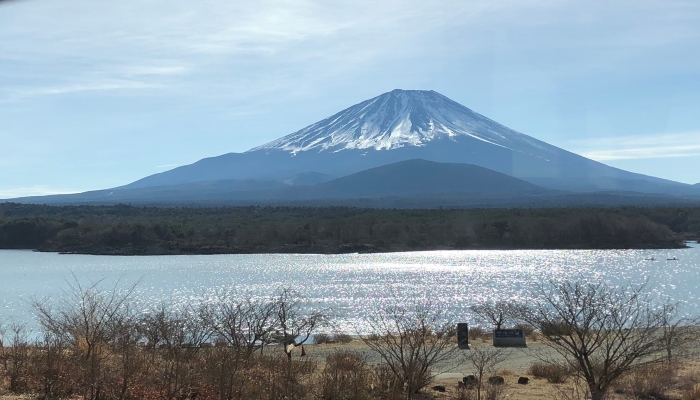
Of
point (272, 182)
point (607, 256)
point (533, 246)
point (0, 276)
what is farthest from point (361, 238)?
point (272, 182)

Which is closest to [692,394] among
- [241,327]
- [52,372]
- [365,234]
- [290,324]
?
[241,327]

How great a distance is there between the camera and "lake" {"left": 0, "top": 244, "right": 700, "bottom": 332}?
29.0 metres

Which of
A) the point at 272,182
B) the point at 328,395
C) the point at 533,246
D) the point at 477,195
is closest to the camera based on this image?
the point at 328,395

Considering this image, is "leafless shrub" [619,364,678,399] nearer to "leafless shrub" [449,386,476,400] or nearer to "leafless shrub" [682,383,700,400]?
"leafless shrub" [682,383,700,400]

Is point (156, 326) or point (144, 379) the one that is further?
point (156, 326)

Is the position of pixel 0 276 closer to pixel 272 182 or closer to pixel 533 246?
pixel 533 246

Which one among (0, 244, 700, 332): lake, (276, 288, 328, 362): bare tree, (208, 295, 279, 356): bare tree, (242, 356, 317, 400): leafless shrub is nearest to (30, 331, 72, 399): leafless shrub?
(208, 295, 279, 356): bare tree

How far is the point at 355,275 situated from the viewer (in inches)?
1540

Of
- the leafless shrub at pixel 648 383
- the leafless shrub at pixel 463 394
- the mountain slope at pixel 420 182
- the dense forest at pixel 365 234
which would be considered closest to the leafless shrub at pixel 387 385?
the leafless shrub at pixel 463 394

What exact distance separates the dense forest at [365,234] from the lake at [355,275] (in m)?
3.31

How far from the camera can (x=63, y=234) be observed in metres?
62.8

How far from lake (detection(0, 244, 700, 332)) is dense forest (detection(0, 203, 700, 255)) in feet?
10.9

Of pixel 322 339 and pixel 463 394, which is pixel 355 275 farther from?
pixel 463 394

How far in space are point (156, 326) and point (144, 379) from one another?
1509 millimetres
